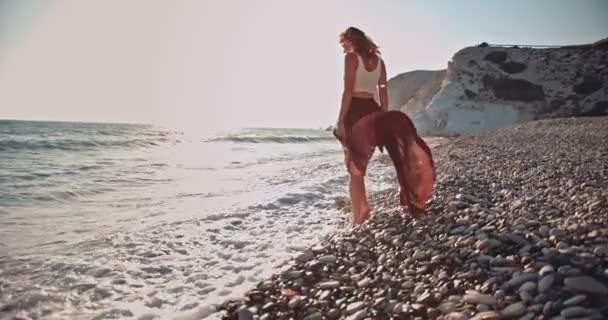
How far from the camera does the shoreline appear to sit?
224 cm

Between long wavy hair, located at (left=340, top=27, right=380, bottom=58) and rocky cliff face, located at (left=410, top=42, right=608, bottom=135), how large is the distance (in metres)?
37.7

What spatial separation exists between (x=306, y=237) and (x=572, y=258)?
315 centimetres

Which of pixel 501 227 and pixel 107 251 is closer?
pixel 501 227

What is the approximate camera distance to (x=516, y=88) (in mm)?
38906

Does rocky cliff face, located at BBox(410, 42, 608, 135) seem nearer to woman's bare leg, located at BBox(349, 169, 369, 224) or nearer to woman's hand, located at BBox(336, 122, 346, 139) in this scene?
woman's bare leg, located at BBox(349, 169, 369, 224)

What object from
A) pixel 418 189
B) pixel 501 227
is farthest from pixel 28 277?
pixel 501 227

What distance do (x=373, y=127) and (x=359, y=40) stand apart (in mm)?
1027

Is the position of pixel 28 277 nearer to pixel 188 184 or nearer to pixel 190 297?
pixel 190 297

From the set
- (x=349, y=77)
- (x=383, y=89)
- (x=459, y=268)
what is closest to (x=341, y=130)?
(x=349, y=77)

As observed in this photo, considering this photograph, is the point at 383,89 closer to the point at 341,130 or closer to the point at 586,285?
the point at 341,130

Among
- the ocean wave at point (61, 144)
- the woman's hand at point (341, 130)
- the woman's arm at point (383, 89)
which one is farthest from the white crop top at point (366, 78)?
the ocean wave at point (61, 144)

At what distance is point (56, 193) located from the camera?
27.5 ft

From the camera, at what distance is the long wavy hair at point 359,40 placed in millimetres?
4414

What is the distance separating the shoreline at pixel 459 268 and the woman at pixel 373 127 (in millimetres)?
382
